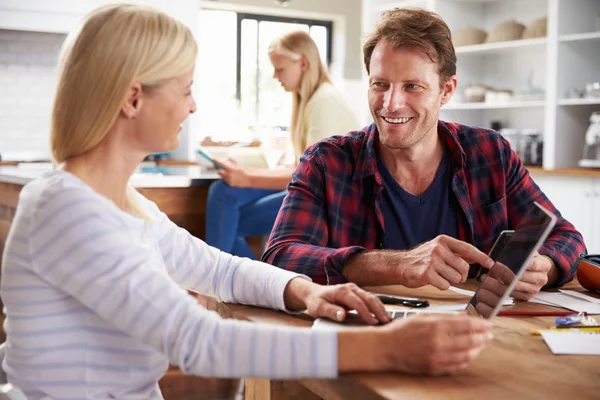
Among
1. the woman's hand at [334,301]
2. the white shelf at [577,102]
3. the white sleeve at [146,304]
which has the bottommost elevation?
the woman's hand at [334,301]


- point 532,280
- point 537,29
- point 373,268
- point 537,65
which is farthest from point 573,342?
point 537,65

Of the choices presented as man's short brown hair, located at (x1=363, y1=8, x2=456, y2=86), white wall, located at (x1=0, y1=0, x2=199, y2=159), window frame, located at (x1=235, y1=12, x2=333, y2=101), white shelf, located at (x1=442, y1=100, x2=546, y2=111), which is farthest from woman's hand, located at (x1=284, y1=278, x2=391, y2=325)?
window frame, located at (x1=235, y1=12, x2=333, y2=101)

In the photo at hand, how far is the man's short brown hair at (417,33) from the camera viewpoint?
1822 mm

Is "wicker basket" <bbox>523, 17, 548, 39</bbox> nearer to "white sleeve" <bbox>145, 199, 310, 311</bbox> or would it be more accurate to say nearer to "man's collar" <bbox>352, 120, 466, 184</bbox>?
"man's collar" <bbox>352, 120, 466, 184</bbox>

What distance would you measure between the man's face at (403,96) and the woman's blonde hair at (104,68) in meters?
0.85

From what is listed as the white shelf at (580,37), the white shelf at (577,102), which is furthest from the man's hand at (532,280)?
the white shelf at (580,37)

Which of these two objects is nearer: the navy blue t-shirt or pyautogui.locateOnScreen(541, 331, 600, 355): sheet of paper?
pyautogui.locateOnScreen(541, 331, 600, 355): sheet of paper

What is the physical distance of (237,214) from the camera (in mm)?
3221

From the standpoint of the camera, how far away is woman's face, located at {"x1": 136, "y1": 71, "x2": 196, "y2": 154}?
110 cm

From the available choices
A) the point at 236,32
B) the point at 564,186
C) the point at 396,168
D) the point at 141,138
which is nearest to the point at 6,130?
the point at 236,32

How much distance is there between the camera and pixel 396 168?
73.9 inches

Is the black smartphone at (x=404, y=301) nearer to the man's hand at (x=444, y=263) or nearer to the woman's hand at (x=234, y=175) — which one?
the man's hand at (x=444, y=263)

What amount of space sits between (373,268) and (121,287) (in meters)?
0.66

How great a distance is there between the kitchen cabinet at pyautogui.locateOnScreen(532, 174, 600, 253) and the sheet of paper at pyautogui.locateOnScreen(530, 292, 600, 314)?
3.06 meters
